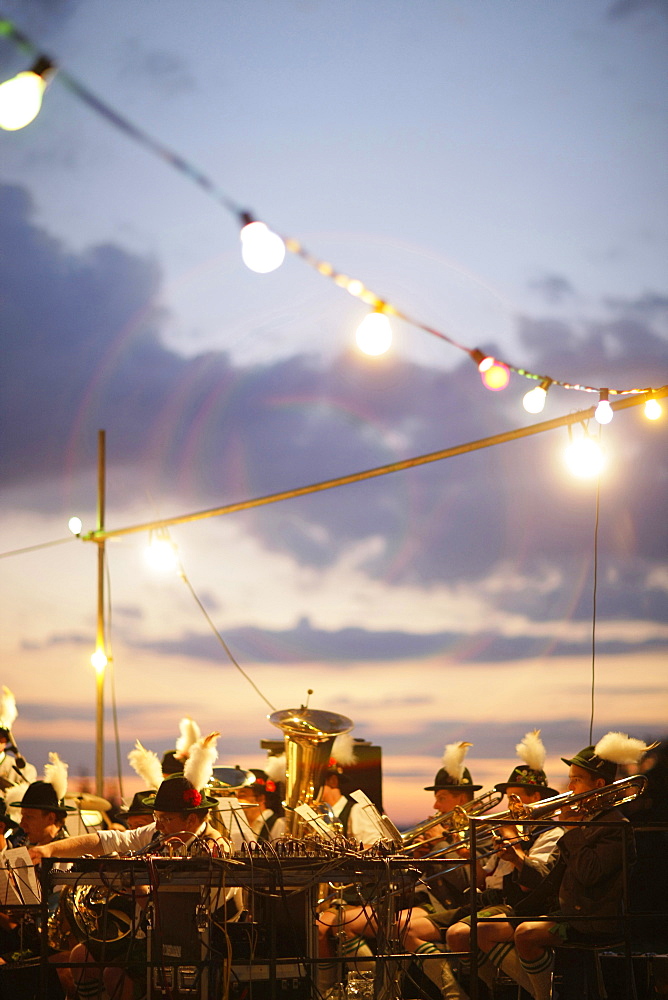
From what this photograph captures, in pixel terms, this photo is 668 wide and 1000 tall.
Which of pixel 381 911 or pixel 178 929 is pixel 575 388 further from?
pixel 178 929

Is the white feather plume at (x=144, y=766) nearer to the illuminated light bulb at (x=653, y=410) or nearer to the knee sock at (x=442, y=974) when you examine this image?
the knee sock at (x=442, y=974)

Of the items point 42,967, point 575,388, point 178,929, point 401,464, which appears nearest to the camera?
point 42,967

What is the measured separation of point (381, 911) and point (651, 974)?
2341mm

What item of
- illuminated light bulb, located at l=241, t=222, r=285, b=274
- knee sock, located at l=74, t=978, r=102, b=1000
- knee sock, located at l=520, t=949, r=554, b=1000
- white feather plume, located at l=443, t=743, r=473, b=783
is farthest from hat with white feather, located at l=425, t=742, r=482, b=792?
illuminated light bulb, located at l=241, t=222, r=285, b=274

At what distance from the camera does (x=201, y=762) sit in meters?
8.32

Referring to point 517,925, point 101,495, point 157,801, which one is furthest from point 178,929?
point 101,495

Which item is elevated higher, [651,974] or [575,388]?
[575,388]

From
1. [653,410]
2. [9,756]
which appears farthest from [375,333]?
[9,756]

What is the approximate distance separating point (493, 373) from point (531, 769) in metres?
3.61

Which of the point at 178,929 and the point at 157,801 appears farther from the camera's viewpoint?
the point at 157,801

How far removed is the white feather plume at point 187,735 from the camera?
435 inches

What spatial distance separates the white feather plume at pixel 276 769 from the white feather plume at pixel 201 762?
460cm

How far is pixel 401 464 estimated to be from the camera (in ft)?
37.0

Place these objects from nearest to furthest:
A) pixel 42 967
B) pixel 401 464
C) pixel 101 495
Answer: pixel 42 967, pixel 401 464, pixel 101 495
